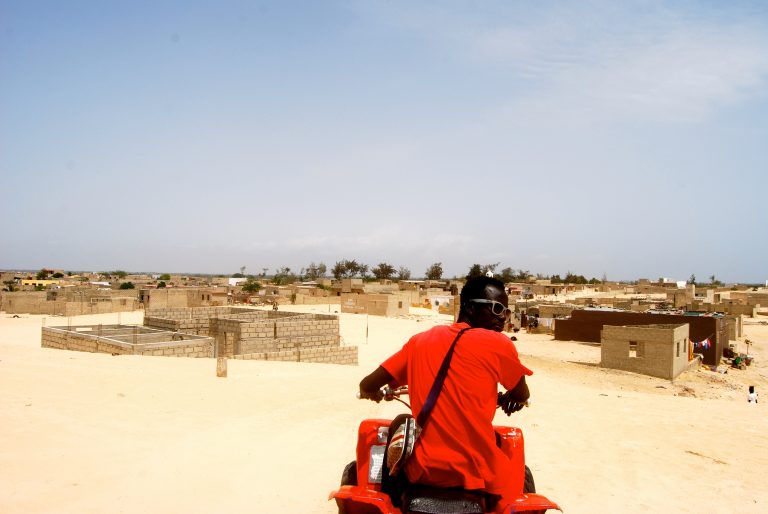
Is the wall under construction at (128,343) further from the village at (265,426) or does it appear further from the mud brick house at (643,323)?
the mud brick house at (643,323)

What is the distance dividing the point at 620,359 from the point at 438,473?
2270 centimetres

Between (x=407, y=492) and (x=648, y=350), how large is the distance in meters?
22.1

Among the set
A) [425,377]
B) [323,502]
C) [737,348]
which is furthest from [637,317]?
[425,377]

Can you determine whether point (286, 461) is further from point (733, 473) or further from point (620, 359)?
point (620, 359)

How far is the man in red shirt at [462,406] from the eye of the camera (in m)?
2.88

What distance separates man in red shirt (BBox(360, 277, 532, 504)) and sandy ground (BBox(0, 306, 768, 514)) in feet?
9.99


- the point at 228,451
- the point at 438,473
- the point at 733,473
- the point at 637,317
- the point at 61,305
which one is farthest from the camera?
the point at 61,305

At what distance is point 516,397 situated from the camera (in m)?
3.31

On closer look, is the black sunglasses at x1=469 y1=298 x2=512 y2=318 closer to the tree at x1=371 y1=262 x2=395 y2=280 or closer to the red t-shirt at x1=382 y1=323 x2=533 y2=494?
the red t-shirt at x1=382 y1=323 x2=533 y2=494

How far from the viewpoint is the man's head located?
3.27 m

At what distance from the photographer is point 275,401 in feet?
33.6

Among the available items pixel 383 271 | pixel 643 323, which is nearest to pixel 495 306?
pixel 643 323

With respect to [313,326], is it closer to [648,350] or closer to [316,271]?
[648,350]

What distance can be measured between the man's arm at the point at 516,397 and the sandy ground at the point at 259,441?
2910 mm
